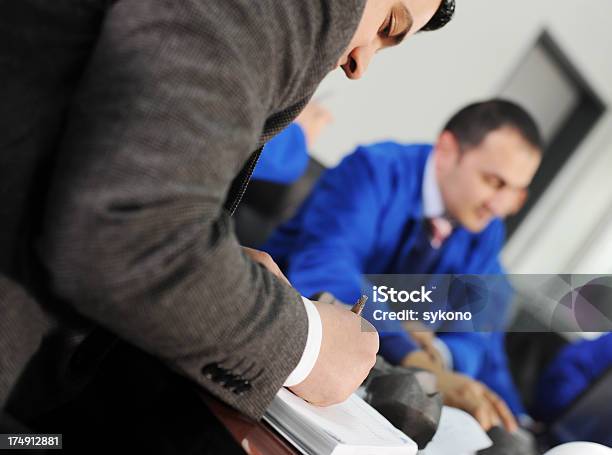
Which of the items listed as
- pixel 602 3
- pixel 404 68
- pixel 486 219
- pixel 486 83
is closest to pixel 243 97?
pixel 486 219

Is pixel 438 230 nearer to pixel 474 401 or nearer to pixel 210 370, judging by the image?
pixel 474 401

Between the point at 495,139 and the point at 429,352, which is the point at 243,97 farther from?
the point at 495,139

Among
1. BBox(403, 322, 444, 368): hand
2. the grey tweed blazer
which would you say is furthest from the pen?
BBox(403, 322, 444, 368): hand

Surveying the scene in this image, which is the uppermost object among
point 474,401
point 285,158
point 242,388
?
point 242,388

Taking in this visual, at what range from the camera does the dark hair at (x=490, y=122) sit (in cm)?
152

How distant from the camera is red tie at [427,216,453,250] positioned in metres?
1.55

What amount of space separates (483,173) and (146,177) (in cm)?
130

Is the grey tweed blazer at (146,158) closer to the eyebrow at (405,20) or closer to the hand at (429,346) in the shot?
the eyebrow at (405,20)

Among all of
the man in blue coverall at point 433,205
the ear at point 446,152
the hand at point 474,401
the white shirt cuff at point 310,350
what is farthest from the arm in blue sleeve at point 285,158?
the white shirt cuff at point 310,350

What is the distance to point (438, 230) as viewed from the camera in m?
1.56

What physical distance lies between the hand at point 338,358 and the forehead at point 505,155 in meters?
1.08

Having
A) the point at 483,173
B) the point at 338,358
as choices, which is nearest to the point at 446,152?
the point at 483,173

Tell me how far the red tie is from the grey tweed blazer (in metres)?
1.16

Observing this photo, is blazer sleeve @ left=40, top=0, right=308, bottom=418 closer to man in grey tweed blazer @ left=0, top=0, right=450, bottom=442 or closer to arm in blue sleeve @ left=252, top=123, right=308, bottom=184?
man in grey tweed blazer @ left=0, top=0, right=450, bottom=442
